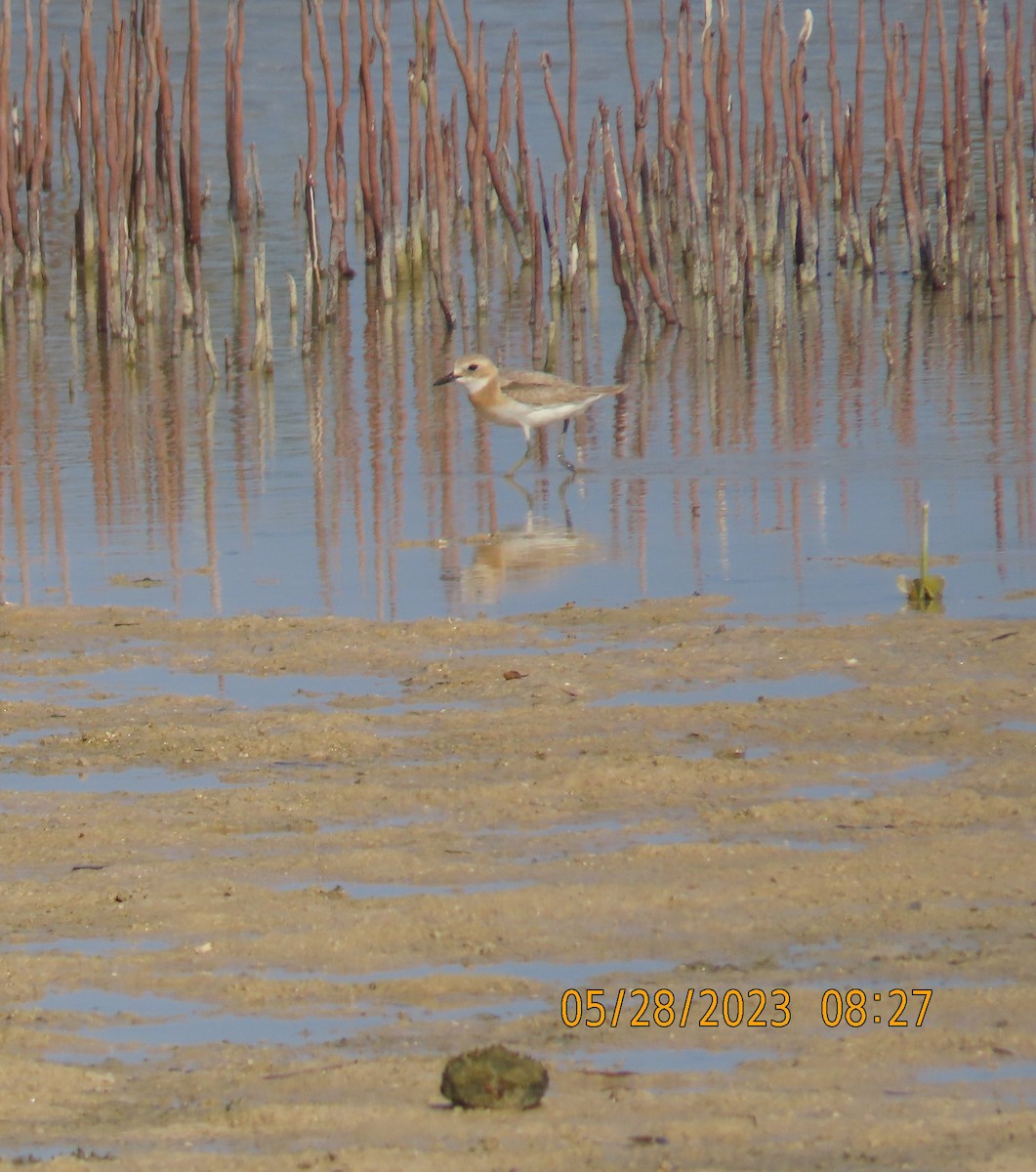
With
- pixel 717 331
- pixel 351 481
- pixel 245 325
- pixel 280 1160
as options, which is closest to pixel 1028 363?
pixel 717 331

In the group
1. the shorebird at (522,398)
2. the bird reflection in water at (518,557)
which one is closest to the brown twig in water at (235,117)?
the shorebird at (522,398)

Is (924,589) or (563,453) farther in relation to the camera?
(563,453)

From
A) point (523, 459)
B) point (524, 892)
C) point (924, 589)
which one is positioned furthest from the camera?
point (523, 459)

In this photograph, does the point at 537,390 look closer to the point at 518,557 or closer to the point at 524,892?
the point at 518,557

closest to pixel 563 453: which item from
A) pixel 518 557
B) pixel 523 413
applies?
pixel 523 413

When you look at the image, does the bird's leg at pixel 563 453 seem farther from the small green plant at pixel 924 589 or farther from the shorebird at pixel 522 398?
the small green plant at pixel 924 589

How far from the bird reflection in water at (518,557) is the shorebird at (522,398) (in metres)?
1.12

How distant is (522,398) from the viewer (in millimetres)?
11219

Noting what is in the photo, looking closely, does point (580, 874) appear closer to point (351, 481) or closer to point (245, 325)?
point (351, 481)

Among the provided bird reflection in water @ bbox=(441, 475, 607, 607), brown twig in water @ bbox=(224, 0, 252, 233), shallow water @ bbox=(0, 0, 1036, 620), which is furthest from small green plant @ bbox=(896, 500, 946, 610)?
brown twig in water @ bbox=(224, 0, 252, 233)

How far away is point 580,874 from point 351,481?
19.3 feet

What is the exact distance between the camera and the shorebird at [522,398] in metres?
11.2

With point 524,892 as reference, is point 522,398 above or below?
above

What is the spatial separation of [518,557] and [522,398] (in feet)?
6.98
